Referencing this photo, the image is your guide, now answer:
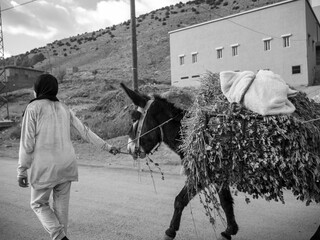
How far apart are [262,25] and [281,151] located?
30418 millimetres

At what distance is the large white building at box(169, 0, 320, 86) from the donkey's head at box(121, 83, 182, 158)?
2619 cm

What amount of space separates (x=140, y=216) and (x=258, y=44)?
96.5ft

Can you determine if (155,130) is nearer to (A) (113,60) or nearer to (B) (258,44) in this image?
(B) (258,44)

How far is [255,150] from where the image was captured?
2887 millimetres

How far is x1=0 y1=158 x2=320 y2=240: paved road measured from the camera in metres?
3.90

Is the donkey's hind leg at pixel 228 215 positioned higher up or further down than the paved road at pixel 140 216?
higher up

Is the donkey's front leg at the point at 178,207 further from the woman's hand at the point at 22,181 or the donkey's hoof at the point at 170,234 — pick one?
the woman's hand at the point at 22,181

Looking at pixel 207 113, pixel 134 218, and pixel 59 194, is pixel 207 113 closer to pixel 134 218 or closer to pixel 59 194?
pixel 59 194

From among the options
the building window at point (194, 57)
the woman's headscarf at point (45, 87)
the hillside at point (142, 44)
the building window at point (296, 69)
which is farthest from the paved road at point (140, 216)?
the hillside at point (142, 44)

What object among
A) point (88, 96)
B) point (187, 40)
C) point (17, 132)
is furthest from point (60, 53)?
point (17, 132)

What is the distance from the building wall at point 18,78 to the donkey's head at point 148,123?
33.3 metres

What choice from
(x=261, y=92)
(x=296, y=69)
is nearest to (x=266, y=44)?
(x=296, y=69)

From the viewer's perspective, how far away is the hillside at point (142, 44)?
5084cm

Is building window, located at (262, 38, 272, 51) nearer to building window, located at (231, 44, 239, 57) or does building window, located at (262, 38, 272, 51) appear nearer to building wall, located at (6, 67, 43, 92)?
building window, located at (231, 44, 239, 57)
